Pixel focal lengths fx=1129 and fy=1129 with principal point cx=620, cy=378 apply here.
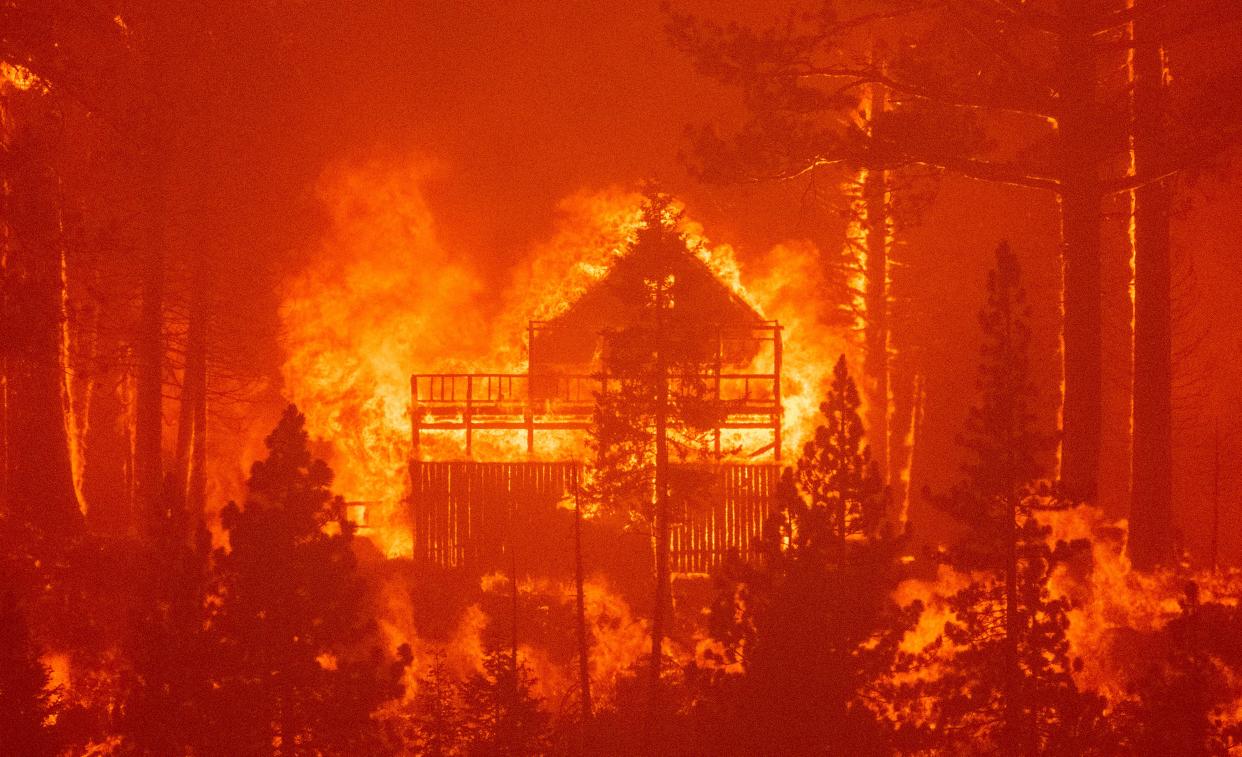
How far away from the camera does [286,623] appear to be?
11.7 m

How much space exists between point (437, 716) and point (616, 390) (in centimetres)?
716

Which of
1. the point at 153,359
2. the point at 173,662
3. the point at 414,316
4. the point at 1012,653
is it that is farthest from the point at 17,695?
the point at 414,316

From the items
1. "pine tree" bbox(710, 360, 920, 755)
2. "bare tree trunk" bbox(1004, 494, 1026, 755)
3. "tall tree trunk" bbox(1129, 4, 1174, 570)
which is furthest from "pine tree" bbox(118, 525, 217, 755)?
"tall tree trunk" bbox(1129, 4, 1174, 570)

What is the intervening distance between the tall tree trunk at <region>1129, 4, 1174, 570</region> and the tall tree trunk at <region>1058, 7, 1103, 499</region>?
3431 millimetres

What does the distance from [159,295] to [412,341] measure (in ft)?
29.6

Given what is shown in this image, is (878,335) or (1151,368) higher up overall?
(878,335)

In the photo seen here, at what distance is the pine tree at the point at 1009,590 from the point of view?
12.5 metres

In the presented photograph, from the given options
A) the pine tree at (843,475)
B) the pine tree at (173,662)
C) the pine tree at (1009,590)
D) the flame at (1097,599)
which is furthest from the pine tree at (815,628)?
A: the pine tree at (173,662)

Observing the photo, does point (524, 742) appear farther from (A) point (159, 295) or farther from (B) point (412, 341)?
(B) point (412, 341)

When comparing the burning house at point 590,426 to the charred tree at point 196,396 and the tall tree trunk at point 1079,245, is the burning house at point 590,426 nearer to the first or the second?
the charred tree at point 196,396

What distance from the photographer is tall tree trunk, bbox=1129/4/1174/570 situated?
1980 cm

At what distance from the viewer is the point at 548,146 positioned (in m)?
40.4

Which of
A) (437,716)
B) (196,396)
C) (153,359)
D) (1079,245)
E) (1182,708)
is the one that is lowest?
(437,716)

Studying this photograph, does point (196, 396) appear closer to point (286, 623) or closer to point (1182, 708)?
point (286, 623)
